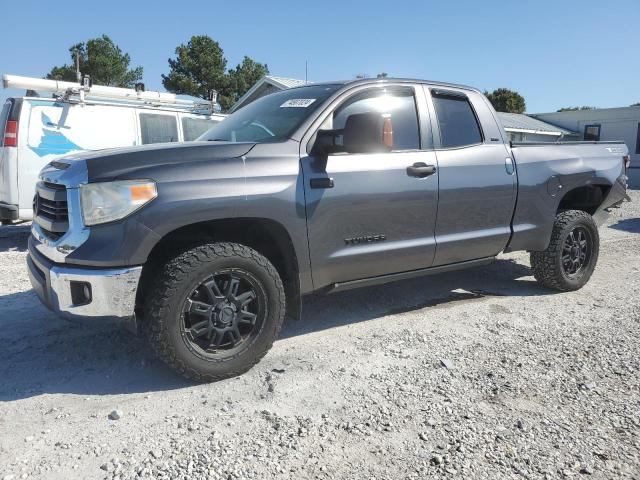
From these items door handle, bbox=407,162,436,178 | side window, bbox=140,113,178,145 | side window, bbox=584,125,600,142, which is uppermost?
side window, bbox=584,125,600,142

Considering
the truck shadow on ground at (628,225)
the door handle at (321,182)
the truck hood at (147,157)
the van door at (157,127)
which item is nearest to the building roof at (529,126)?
the truck shadow on ground at (628,225)

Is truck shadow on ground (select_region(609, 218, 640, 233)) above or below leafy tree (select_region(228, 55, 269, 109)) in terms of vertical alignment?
below

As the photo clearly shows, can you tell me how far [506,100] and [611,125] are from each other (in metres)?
22.1

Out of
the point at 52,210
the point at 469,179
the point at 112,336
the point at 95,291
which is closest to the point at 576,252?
the point at 469,179

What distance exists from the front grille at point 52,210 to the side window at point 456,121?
278cm

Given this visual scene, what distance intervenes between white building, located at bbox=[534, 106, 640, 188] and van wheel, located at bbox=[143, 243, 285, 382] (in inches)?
1068

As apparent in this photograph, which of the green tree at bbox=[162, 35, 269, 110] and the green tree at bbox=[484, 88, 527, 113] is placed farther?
the green tree at bbox=[484, 88, 527, 113]

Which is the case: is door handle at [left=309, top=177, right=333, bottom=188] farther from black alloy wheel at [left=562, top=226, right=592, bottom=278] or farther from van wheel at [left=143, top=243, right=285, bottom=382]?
black alloy wheel at [left=562, top=226, right=592, bottom=278]

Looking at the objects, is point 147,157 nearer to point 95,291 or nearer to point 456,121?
point 95,291

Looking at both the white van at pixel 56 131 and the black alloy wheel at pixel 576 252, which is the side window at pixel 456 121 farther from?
the white van at pixel 56 131

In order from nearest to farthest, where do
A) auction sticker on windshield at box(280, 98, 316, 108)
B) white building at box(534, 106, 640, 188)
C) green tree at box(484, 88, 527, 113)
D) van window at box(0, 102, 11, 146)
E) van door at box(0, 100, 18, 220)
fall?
auction sticker on windshield at box(280, 98, 316, 108) < van door at box(0, 100, 18, 220) < van window at box(0, 102, 11, 146) < white building at box(534, 106, 640, 188) < green tree at box(484, 88, 527, 113)

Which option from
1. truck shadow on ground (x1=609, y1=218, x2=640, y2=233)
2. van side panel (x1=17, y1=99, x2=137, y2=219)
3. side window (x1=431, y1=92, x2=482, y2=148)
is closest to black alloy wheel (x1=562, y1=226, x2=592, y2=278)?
side window (x1=431, y1=92, x2=482, y2=148)

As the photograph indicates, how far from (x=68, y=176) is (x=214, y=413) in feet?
5.15

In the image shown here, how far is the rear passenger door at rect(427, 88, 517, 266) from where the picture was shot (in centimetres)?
400
